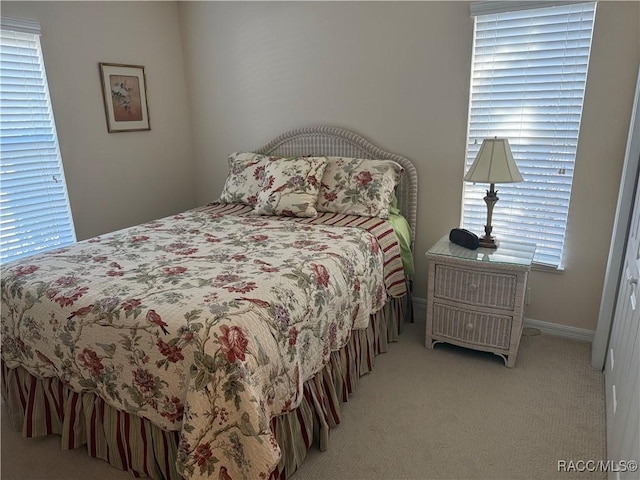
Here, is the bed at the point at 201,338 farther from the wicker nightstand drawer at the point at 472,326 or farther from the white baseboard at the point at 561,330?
the white baseboard at the point at 561,330

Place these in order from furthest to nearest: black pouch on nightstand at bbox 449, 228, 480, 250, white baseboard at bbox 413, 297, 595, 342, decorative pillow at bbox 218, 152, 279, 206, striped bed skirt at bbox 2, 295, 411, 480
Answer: decorative pillow at bbox 218, 152, 279, 206 → white baseboard at bbox 413, 297, 595, 342 → black pouch on nightstand at bbox 449, 228, 480, 250 → striped bed skirt at bbox 2, 295, 411, 480

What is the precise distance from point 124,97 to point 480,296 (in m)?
2.94

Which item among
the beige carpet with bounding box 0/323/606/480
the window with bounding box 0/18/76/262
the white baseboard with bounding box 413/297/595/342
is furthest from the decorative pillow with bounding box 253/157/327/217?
the white baseboard with bounding box 413/297/595/342

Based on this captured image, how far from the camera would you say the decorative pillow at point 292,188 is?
113 inches

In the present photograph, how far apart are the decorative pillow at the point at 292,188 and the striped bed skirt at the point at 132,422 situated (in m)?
0.98

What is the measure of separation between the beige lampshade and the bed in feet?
2.13

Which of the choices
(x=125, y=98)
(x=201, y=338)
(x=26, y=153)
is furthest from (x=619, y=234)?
(x=26, y=153)

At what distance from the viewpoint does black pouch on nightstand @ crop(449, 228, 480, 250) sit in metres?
2.59

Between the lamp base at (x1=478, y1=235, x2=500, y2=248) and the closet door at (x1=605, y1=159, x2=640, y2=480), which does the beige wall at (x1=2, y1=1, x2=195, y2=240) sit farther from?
the closet door at (x1=605, y1=159, x2=640, y2=480)

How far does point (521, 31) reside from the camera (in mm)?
2557

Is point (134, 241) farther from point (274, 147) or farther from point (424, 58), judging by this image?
point (424, 58)

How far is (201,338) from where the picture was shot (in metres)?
1.47

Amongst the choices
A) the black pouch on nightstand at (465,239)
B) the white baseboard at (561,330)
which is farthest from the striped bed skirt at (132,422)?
the white baseboard at (561,330)

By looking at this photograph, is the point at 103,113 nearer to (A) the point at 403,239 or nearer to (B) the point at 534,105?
(A) the point at 403,239
